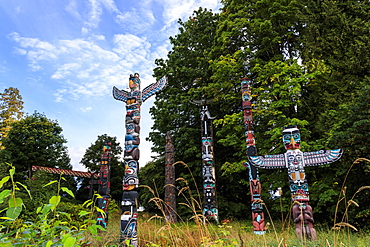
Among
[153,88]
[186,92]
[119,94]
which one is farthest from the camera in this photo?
[186,92]

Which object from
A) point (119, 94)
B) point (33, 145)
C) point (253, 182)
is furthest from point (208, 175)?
point (33, 145)

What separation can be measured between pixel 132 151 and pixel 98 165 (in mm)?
16802

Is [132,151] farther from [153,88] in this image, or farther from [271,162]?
[271,162]

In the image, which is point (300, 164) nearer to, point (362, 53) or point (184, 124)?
point (362, 53)

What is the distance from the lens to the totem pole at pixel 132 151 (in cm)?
622

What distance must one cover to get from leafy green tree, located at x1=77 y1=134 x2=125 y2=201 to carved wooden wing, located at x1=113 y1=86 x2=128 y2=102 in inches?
551

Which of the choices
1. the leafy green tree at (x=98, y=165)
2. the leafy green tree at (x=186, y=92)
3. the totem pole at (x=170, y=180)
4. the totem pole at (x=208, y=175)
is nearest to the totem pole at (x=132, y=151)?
the totem pole at (x=208, y=175)

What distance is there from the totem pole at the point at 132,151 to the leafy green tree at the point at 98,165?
14.6 metres

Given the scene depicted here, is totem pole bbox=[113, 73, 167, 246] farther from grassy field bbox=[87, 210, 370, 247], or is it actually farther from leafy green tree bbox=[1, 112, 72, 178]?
leafy green tree bbox=[1, 112, 72, 178]

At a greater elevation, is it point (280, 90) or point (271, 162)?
point (280, 90)

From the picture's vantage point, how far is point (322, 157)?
626cm

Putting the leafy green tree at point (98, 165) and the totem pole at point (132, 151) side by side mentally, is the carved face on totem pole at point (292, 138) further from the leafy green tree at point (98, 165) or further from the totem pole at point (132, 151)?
the leafy green tree at point (98, 165)

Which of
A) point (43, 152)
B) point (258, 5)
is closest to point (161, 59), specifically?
point (258, 5)

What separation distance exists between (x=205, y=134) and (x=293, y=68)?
433 cm
